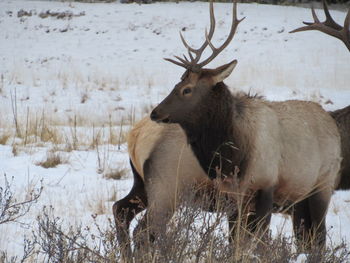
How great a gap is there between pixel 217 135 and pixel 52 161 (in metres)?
3.17

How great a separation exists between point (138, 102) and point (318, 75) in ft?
19.7

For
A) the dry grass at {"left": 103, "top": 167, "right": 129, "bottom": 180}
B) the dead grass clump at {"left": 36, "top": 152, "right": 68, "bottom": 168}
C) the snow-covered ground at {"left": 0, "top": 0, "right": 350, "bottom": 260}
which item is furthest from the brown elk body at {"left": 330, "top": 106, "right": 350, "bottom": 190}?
the dead grass clump at {"left": 36, "top": 152, "right": 68, "bottom": 168}

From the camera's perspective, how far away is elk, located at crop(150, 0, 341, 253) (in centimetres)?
487

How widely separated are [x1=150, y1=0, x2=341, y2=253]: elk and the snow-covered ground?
2.83 feet

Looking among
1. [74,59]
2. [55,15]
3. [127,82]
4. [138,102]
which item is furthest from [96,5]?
[138,102]

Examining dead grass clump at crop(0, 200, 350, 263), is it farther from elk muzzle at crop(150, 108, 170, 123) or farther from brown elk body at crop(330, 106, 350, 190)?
brown elk body at crop(330, 106, 350, 190)

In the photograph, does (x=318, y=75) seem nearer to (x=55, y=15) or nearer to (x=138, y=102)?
(x=138, y=102)

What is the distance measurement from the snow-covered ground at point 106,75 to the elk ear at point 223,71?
1645mm

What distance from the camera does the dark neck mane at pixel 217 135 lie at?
4918 millimetres

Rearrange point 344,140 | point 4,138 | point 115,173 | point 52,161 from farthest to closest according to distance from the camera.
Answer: point 4,138
point 52,161
point 115,173
point 344,140

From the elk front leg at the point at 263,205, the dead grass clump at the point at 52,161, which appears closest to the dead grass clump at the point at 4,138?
the dead grass clump at the point at 52,161

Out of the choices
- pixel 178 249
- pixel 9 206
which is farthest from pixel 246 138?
pixel 9 206

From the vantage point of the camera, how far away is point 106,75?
62.9 feet

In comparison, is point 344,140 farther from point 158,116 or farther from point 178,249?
point 178,249
